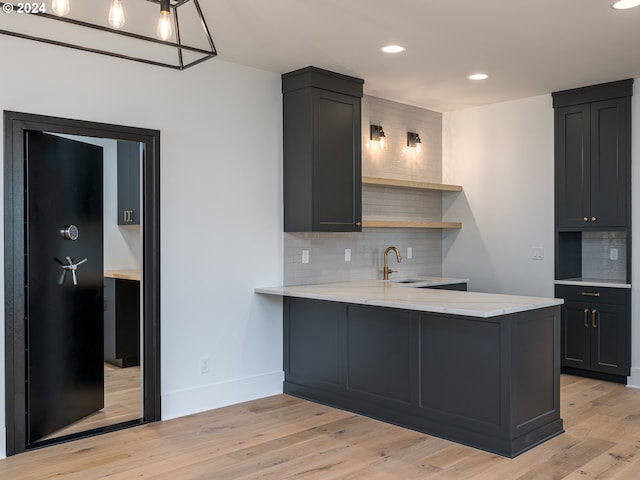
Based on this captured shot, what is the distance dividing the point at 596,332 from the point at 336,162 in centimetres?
264

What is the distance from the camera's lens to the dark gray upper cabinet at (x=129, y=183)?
404 cm

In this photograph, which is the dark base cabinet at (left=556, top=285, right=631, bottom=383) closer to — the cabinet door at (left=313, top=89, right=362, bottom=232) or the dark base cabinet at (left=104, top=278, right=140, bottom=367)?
the cabinet door at (left=313, top=89, right=362, bottom=232)

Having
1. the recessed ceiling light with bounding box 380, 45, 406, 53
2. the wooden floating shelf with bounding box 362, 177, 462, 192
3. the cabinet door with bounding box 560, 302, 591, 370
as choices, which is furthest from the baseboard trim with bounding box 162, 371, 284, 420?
the recessed ceiling light with bounding box 380, 45, 406, 53

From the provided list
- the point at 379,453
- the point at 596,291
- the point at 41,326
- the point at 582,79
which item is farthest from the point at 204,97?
the point at 596,291

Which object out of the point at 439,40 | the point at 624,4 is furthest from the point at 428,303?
the point at 624,4

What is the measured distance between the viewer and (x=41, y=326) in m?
3.69

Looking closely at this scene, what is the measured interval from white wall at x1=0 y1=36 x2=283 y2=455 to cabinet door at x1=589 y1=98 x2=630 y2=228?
8.83 ft

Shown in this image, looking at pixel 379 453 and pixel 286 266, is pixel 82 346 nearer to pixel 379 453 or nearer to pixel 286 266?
pixel 286 266

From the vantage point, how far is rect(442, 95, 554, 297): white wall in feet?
18.3

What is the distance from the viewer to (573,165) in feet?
17.6

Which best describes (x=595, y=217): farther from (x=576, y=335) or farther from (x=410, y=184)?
(x=410, y=184)

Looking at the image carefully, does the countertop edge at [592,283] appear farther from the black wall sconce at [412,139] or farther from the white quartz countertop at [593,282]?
the black wall sconce at [412,139]

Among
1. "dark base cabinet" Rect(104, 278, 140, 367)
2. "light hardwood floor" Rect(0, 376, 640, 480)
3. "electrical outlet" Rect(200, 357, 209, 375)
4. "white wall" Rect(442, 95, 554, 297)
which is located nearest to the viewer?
"light hardwood floor" Rect(0, 376, 640, 480)

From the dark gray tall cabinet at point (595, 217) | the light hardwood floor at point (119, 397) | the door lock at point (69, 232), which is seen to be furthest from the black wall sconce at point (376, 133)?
the light hardwood floor at point (119, 397)
